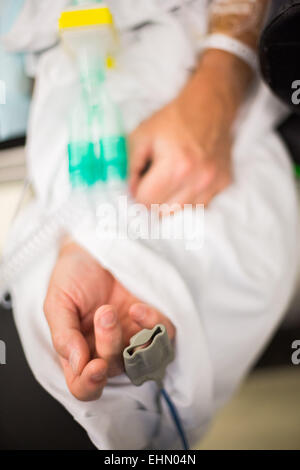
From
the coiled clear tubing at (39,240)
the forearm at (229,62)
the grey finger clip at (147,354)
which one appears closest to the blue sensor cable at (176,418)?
the grey finger clip at (147,354)

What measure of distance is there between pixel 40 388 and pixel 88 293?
4.1 inches

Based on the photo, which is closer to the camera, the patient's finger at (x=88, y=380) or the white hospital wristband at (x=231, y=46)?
the patient's finger at (x=88, y=380)

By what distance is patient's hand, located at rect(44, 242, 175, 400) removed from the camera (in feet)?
1.22

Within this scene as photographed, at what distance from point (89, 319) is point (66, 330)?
26mm

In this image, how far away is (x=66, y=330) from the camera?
1.27 feet

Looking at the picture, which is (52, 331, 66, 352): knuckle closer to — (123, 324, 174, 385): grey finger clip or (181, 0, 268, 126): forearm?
(123, 324, 174, 385): grey finger clip

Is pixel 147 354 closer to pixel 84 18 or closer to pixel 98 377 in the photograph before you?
pixel 98 377

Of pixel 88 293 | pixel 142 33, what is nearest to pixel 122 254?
pixel 88 293

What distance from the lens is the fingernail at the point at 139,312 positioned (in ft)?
1.30

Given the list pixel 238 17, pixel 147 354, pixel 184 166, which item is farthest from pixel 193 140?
pixel 147 354

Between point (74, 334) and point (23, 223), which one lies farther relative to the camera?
point (23, 223)

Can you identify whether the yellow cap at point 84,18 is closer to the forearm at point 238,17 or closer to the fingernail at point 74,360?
the forearm at point 238,17
